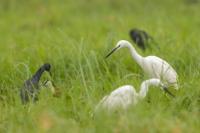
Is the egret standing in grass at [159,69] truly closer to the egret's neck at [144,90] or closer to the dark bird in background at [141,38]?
the egret's neck at [144,90]

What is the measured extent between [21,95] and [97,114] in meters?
0.94

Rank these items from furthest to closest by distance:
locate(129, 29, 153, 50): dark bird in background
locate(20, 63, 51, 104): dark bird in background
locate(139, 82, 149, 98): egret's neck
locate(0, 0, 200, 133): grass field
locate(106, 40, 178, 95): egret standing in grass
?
1. locate(129, 29, 153, 50): dark bird in background
2. locate(106, 40, 178, 95): egret standing in grass
3. locate(20, 63, 51, 104): dark bird in background
4. locate(139, 82, 149, 98): egret's neck
5. locate(0, 0, 200, 133): grass field

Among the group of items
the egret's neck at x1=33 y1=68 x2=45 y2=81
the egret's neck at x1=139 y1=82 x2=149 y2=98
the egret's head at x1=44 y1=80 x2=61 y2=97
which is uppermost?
the egret's neck at x1=33 y1=68 x2=45 y2=81

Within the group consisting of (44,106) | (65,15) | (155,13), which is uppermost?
(65,15)

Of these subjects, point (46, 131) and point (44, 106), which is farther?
point (44, 106)

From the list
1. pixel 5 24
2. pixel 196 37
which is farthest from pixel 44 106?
pixel 5 24

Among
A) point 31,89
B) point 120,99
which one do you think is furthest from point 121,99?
point 31,89

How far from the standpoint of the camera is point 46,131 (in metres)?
4.18

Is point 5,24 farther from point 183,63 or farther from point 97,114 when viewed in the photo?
point 97,114

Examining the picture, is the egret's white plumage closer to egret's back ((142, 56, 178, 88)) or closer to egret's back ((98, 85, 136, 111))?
egret's back ((142, 56, 178, 88))

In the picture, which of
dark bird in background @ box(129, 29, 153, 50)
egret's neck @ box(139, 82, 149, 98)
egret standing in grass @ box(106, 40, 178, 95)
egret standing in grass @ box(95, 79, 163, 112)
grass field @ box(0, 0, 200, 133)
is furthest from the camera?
dark bird in background @ box(129, 29, 153, 50)

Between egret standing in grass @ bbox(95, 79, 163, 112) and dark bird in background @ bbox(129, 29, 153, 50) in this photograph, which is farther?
dark bird in background @ bbox(129, 29, 153, 50)

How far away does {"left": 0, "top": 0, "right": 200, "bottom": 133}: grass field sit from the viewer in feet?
14.1

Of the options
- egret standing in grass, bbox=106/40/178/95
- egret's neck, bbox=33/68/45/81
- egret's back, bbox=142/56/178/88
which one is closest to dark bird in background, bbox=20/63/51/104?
egret's neck, bbox=33/68/45/81
